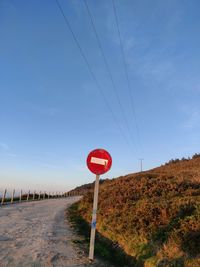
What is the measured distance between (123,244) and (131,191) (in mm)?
6387

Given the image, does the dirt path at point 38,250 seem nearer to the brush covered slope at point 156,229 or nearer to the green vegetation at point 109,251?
the green vegetation at point 109,251

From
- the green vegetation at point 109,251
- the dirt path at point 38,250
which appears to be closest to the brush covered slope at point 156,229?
the green vegetation at point 109,251

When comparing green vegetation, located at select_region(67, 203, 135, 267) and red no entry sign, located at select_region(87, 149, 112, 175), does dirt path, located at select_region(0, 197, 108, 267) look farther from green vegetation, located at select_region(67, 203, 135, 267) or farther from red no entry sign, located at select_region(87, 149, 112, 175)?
red no entry sign, located at select_region(87, 149, 112, 175)

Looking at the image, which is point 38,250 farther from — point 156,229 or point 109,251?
point 156,229

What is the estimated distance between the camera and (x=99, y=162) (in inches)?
309

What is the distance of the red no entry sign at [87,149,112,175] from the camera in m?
7.81

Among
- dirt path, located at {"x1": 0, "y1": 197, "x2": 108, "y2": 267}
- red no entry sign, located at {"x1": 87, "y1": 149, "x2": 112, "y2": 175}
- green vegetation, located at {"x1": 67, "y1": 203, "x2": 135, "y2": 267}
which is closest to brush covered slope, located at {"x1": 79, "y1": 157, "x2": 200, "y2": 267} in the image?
green vegetation, located at {"x1": 67, "y1": 203, "x2": 135, "y2": 267}

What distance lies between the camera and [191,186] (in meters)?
14.5

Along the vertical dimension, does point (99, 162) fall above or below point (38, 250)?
above

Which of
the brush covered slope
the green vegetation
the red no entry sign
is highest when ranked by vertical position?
the red no entry sign

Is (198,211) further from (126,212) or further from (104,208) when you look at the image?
(104,208)

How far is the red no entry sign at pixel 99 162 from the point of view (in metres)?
7.81

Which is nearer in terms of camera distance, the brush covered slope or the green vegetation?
the brush covered slope

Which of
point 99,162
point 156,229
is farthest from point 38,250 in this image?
point 156,229
